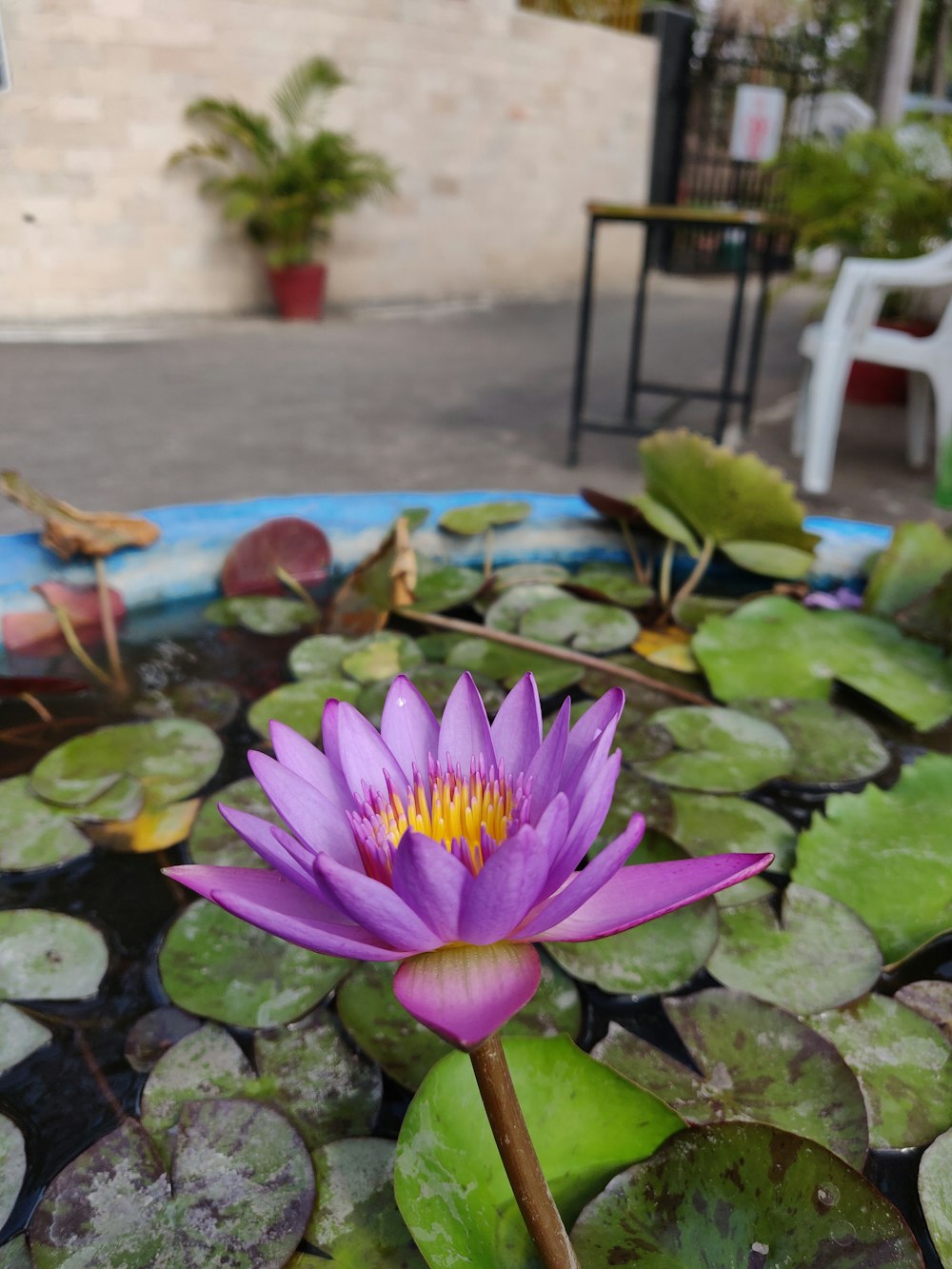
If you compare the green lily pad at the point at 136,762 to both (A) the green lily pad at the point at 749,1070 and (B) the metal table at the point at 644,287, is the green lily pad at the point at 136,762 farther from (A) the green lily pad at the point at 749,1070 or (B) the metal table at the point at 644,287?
(B) the metal table at the point at 644,287

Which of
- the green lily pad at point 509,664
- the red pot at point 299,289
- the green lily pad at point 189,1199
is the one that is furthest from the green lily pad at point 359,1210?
the red pot at point 299,289

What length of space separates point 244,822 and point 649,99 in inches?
306

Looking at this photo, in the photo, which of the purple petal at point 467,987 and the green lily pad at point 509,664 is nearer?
the purple petal at point 467,987

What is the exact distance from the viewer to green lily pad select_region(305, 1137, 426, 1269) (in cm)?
45

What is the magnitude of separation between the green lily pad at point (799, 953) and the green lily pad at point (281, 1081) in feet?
0.79

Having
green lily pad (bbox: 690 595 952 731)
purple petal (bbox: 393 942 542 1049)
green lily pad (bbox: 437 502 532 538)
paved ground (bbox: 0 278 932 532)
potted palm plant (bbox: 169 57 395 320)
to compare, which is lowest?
paved ground (bbox: 0 278 932 532)

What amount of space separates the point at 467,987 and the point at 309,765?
13 centimetres

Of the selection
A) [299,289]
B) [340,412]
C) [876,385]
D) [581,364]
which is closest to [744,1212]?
[581,364]

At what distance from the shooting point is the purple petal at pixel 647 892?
1.09 ft

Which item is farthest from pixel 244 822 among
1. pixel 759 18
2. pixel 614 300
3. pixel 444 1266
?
pixel 759 18

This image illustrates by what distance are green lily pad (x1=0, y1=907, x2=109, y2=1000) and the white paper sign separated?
7.34 m

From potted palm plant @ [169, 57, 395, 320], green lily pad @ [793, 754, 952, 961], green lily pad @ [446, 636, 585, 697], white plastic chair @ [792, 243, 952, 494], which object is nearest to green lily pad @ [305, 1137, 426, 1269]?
green lily pad @ [793, 754, 952, 961]

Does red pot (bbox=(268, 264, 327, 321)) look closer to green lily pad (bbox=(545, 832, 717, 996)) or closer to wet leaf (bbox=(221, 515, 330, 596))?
wet leaf (bbox=(221, 515, 330, 596))

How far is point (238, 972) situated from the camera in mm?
602
